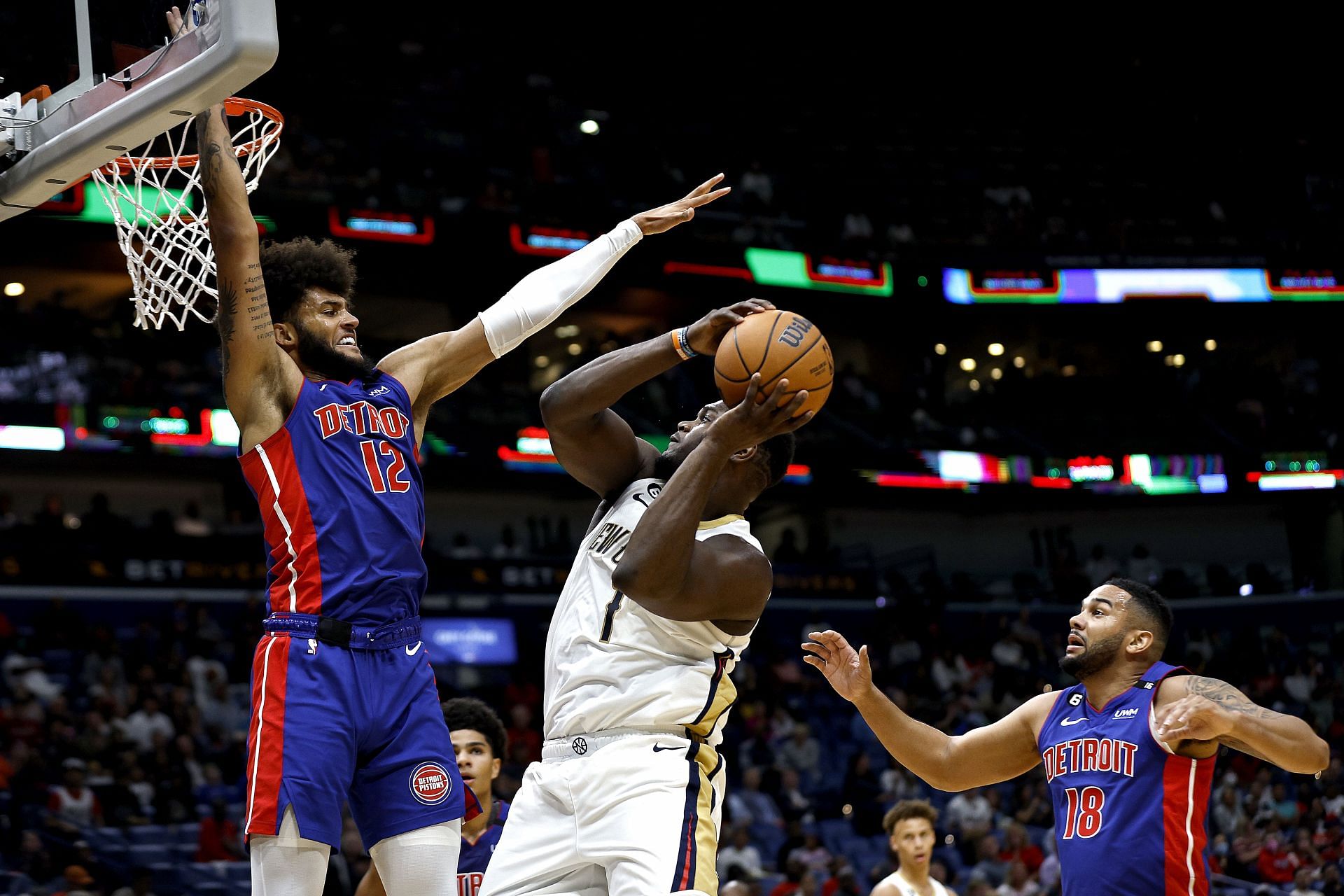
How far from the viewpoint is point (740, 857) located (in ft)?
44.7

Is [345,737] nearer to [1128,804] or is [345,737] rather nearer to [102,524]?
[1128,804]

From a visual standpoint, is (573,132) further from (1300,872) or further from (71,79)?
(71,79)

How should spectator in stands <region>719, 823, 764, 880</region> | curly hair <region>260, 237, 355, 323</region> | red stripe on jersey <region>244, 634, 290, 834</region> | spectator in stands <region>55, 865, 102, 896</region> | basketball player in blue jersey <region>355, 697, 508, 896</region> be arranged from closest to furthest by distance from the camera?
red stripe on jersey <region>244, 634, 290, 834</region>
curly hair <region>260, 237, 355, 323</region>
basketball player in blue jersey <region>355, 697, 508, 896</region>
spectator in stands <region>55, 865, 102, 896</region>
spectator in stands <region>719, 823, 764, 880</region>

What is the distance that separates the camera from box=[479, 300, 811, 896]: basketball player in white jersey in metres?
3.92

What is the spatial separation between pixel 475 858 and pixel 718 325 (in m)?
2.43

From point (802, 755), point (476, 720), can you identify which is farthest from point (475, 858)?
point (802, 755)

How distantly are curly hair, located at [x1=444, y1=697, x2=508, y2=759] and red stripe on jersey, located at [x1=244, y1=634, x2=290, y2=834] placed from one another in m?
2.05

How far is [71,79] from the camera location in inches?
159

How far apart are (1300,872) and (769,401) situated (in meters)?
12.9

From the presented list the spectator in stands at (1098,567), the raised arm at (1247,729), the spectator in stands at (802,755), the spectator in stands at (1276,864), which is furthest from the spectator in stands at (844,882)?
the spectator in stands at (1098,567)

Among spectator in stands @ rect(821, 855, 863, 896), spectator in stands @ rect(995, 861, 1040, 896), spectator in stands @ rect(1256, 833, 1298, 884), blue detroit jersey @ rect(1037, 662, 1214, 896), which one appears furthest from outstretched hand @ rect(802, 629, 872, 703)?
spectator in stands @ rect(1256, 833, 1298, 884)

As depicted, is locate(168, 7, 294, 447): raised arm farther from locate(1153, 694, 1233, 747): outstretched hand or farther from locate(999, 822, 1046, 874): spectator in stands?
locate(999, 822, 1046, 874): spectator in stands


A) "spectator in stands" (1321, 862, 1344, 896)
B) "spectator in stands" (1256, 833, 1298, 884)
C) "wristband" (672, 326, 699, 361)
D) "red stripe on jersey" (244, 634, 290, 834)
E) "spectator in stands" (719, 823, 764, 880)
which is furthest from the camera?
"spectator in stands" (1256, 833, 1298, 884)

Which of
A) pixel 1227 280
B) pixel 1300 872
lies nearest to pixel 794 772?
pixel 1300 872
